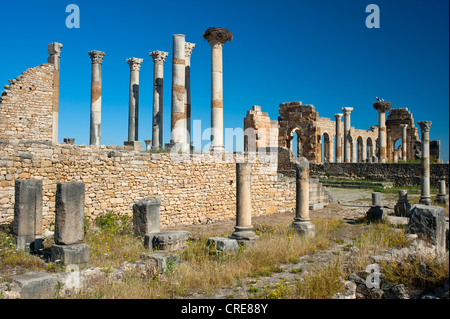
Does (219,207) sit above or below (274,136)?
below

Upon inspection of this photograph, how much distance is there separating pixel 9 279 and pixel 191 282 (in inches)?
114

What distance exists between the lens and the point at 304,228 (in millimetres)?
10289

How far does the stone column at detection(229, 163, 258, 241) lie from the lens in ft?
30.5

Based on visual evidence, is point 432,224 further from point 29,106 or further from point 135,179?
point 29,106

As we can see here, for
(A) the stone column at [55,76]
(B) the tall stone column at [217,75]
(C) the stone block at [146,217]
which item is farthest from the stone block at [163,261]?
(A) the stone column at [55,76]

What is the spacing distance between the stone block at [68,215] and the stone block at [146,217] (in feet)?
7.90

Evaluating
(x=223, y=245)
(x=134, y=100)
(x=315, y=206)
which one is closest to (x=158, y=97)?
(x=134, y=100)

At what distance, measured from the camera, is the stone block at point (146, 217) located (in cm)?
972

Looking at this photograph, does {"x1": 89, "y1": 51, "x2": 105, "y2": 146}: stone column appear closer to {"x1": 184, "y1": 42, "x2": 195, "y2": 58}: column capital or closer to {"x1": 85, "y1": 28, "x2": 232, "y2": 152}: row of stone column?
{"x1": 85, "y1": 28, "x2": 232, "y2": 152}: row of stone column

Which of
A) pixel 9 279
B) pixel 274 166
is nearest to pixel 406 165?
pixel 274 166

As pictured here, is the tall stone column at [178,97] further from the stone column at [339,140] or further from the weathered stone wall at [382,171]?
the stone column at [339,140]

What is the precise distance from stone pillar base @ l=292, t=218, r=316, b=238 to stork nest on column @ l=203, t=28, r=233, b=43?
29.7 feet

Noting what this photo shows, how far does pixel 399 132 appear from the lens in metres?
39.1

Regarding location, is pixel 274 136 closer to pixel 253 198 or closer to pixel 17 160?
pixel 253 198
